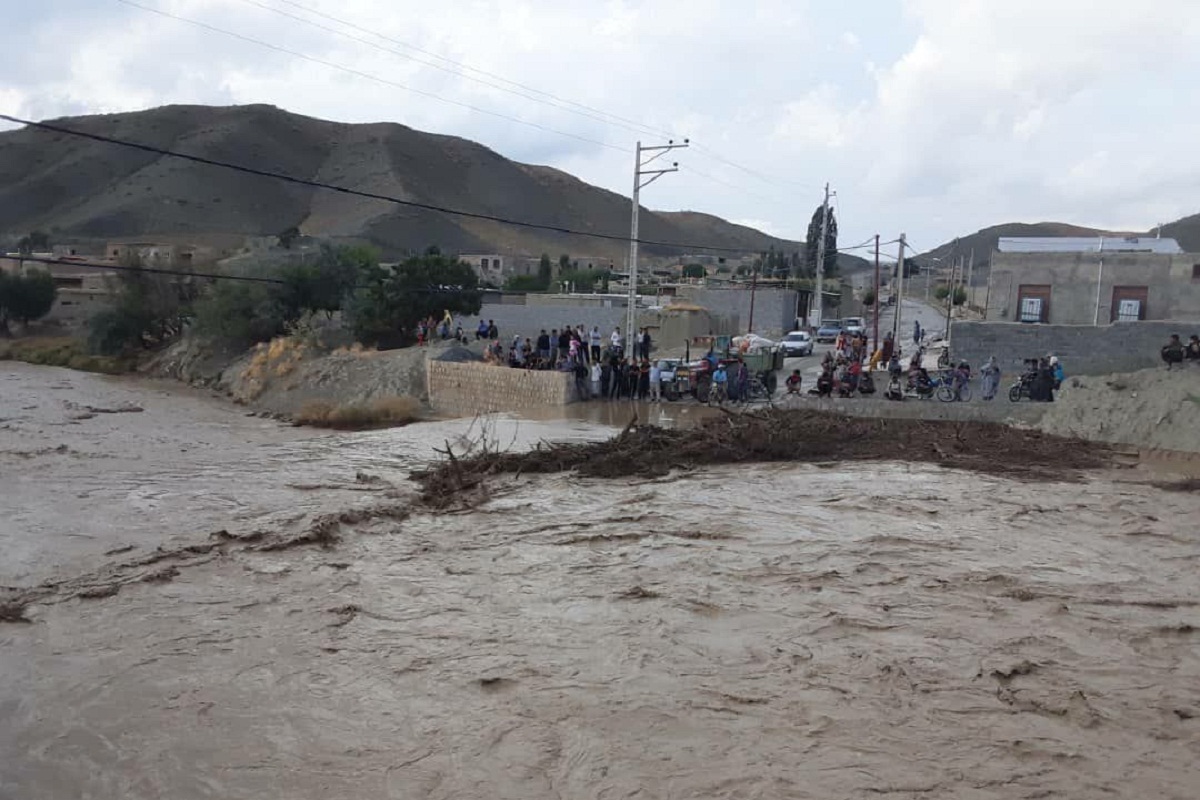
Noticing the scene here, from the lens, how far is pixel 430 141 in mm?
131875

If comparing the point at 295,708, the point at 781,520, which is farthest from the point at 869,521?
the point at 295,708

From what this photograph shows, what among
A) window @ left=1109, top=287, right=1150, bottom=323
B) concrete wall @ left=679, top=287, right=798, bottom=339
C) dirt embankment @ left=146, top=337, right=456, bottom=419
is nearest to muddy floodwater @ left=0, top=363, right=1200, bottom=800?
dirt embankment @ left=146, top=337, right=456, bottom=419

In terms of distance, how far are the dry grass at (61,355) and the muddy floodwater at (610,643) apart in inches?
1165

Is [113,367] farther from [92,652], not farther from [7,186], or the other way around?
[7,186]

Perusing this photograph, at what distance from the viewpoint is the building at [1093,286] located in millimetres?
31344

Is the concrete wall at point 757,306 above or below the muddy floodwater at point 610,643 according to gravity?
above

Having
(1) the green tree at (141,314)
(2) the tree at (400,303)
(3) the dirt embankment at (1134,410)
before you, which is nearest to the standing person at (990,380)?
(3) the dirt embankment at (1134,410)

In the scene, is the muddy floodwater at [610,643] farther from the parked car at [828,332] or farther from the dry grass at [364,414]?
the parked car at [828,332]

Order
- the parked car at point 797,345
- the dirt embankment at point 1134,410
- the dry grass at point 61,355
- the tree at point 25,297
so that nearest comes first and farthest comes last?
the dirt embankment at point 1134,410, the parked car at point 797,345, the dry grass at point 61,355, the tree at point 25,297

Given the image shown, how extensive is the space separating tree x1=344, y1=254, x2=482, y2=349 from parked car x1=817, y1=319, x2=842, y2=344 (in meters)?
18.1

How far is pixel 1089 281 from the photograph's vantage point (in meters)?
32.6

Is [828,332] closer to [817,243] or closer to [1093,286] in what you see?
[1093,286]

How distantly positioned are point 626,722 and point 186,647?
182 inches

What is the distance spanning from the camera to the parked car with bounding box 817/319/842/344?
154 ft
